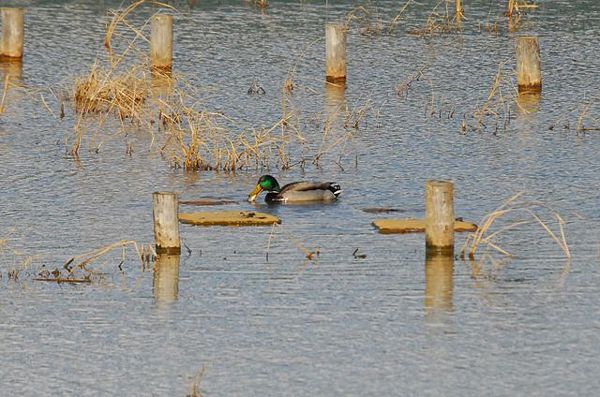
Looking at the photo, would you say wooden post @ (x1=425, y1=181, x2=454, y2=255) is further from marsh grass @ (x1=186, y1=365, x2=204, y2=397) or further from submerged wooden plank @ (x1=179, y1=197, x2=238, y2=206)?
marsh grass @ (x1=186, y1=365, x2=204, y2=397)

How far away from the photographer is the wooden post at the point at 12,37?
1395 inches

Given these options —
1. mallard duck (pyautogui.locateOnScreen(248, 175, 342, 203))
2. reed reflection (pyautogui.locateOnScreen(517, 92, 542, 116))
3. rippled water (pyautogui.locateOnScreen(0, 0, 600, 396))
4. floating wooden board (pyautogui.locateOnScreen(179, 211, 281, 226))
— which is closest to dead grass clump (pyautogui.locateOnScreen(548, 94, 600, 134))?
rippled water (pyautogui.locateOnScreen(0, 0, 600, 396))

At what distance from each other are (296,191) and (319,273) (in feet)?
13.7

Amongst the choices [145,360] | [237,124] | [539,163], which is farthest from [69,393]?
[237,124]

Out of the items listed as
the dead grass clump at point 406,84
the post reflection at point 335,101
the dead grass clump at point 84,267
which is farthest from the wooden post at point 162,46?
the dead grass clump at point 84,267

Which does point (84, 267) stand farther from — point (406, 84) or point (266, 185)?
point (406, 84)

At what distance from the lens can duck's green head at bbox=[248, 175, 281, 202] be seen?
22875 mm

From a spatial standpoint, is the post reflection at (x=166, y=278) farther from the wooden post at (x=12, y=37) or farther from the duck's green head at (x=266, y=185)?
the wooden post at (x=12, y=37)

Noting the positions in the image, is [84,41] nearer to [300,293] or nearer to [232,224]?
[232,224]

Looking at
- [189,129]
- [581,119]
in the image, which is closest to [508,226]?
[581,119]

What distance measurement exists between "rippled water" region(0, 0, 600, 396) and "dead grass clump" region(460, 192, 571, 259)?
189 millimetres

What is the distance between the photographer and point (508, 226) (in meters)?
19.4

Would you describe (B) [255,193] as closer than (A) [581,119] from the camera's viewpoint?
Yes

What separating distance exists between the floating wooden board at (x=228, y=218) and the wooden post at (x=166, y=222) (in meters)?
1.67
